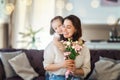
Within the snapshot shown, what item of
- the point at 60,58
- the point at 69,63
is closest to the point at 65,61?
the point at 69,63

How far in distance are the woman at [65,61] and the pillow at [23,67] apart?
138cm

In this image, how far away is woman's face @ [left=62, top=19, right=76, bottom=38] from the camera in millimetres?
2546

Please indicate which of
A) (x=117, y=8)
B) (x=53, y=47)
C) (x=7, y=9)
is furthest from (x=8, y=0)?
(x=53, y=47)

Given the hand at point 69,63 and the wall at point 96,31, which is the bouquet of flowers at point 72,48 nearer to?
the hand at point 69,63

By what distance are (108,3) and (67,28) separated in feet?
11.5

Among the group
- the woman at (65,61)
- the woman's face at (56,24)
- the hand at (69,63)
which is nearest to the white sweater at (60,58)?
the woman at (65,61)

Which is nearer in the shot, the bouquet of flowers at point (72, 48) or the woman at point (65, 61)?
the bouquet of flowers at point (72, 48)

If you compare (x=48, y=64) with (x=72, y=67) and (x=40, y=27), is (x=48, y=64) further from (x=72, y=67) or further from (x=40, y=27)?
(x=40, y=27)

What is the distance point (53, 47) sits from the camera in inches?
107

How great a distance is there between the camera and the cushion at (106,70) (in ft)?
12.7

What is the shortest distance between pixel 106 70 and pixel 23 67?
1.19 meters

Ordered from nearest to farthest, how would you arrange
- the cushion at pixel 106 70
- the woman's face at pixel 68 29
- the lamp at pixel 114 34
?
the woman's face at pixel 68 29 < the cushion at pixel 106 70 < the lamp at pixel 114 34

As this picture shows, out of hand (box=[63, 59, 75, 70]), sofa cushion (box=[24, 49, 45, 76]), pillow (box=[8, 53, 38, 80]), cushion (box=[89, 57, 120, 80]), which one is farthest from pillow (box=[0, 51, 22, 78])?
hand (box=[63, 59, 75, 70])

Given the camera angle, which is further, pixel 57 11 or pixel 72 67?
pixel 57 11
